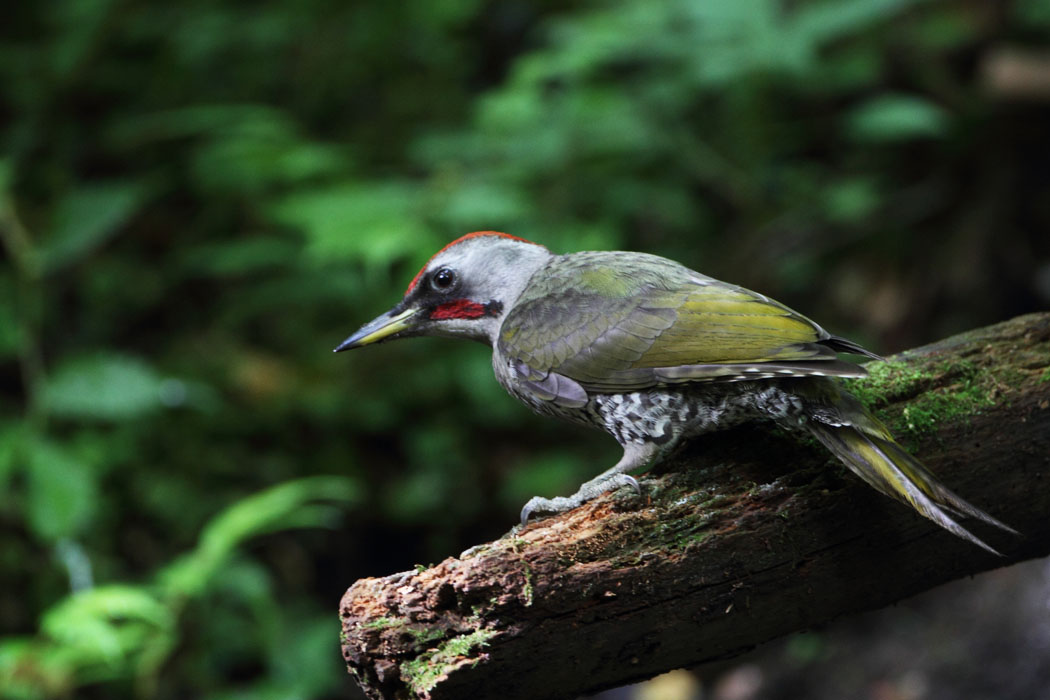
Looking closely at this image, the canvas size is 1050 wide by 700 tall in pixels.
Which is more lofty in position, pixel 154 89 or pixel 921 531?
pixel 154 89

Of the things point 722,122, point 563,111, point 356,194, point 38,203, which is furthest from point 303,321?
point 722,122

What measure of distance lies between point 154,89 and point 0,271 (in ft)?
4.69

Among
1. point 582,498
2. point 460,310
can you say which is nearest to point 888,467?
point 582,498

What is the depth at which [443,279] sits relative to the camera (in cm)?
328

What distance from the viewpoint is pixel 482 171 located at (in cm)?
536

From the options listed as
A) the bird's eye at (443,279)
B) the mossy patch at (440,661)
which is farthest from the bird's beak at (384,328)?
the mossy patch at (440,661)

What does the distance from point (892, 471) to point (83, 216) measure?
13.3 ft

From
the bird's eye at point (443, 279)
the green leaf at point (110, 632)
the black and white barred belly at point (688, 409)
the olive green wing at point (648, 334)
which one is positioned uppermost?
the bird's eye at point (443, 279)

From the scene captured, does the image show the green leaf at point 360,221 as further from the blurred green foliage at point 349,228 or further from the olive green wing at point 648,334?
the olive green wing at point 648,334

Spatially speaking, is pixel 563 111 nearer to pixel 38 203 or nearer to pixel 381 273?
pixel 381 273

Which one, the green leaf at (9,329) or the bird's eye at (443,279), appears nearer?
the bird's eye at (443,279)

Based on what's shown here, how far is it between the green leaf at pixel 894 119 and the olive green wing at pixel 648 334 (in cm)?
289

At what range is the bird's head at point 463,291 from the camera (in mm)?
3258

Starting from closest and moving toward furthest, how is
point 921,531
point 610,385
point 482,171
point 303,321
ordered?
point 921,531
point 610,385
point 482,171
point 303,321
